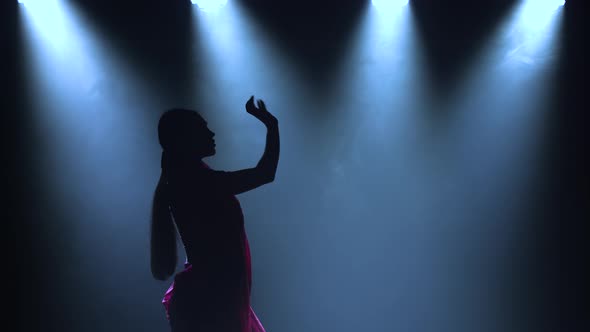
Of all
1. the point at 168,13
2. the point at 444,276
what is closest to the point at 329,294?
the point at 444,276

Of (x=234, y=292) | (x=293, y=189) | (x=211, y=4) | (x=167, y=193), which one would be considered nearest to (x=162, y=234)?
(x=167, y=193)

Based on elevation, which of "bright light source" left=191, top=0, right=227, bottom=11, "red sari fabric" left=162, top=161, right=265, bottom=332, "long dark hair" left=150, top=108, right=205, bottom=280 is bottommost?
"red sari fabric" left=162, top=161, right=265, bottom=332

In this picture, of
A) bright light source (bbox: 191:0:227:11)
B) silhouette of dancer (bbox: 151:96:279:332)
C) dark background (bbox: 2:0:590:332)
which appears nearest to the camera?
silhouette of dancer (bbox: 151:96:279:332)

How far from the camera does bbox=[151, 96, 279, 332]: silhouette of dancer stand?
1.25 meters

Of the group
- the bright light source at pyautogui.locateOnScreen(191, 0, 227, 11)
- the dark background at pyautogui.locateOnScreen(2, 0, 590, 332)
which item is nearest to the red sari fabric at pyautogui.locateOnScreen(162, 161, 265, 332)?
the dark background at pyautogui.locateOnScreen(2, 0, 590, 332)

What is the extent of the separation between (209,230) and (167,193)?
0.61 ft

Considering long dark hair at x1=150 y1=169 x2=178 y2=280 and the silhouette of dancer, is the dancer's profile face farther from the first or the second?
long dark hair at x1=150 y1=169 x2=178 y2=280

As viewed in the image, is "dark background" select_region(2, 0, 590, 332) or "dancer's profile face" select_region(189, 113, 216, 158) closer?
"dancer's profile face" select_region(189, 113, 216, 158)

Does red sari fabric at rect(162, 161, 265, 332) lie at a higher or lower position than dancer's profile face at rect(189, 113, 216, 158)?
lower

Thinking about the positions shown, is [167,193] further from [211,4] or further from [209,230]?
[211,4]

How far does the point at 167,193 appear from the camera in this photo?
1.32 meters

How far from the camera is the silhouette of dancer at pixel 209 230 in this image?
1.25 meters

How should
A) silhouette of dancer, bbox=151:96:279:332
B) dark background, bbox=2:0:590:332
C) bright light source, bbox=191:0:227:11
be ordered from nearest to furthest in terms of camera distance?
silhouette of dancer, bbox=151:96:279:332
dark background, bbox=2:0:590:332
bright light source, bbox=191:0:227:11

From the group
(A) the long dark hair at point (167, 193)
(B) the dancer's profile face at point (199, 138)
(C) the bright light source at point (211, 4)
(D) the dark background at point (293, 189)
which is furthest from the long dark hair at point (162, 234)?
(C) the bright light source at point (211, 4)
